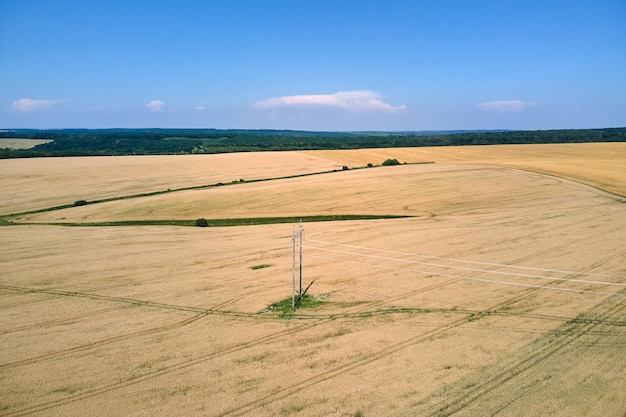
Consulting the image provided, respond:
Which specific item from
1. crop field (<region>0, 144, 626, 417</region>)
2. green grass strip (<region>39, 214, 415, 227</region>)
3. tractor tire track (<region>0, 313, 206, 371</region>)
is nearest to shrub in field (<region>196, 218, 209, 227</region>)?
green grass strip (<region>39, 214, 415, 227</region>)

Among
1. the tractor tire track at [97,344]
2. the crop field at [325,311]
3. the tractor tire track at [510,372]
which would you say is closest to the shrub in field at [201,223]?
the crop field at [325,311]

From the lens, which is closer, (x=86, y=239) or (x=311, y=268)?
(x=311, y=268)

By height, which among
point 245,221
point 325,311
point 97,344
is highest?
point 245,221

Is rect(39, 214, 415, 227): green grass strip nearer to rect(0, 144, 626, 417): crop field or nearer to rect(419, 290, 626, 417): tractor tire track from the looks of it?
→ rect(0, 144, 626, 417): crop field

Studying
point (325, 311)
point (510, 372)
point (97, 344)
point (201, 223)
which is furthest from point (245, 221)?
point (510, 372)

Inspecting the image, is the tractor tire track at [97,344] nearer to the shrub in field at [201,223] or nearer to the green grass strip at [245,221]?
the shrub in field at [201,223]

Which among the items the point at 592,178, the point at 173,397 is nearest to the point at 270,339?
the point at 173,397

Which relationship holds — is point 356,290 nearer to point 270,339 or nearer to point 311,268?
point 311,268

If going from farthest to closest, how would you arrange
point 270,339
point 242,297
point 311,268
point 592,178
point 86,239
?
point 592,178
point 86,239
point 311,268
point 242,297
point 270,339

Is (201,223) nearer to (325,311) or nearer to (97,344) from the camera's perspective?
(325,311)
